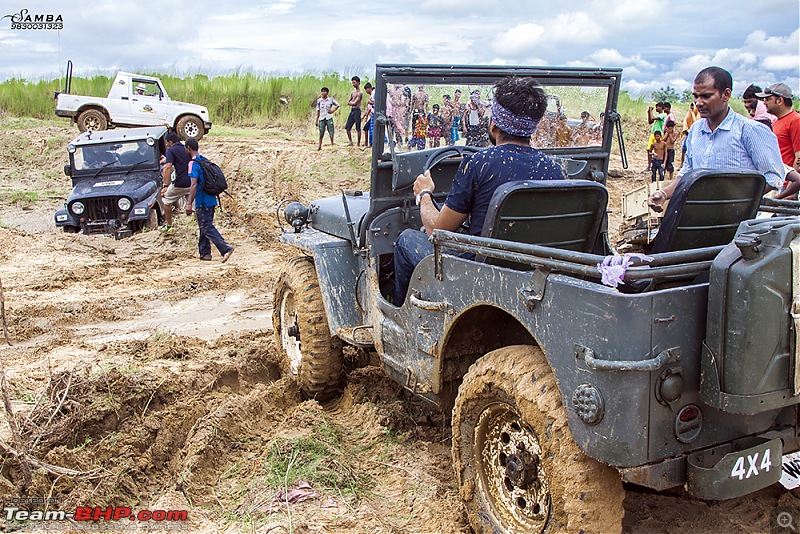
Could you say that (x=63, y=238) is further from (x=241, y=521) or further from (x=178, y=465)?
(x=241, y=521)

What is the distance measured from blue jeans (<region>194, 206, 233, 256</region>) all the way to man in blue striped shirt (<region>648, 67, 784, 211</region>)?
710 cm

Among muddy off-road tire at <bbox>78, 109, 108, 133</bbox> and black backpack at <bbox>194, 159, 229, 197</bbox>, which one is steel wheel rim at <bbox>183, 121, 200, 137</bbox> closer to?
muddy off-road tire at <bbox>78, 109, 108, 133</bbox>

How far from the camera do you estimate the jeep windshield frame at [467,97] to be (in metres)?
4.24

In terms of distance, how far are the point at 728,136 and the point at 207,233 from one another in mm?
7408

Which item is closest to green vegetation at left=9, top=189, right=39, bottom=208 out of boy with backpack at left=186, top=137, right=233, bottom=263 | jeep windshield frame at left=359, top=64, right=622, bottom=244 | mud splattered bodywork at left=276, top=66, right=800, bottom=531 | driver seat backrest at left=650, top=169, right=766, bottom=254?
boy with backpack at left=186, top=137, right=233, bottom=263

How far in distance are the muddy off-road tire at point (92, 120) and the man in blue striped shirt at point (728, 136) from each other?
18.1 m

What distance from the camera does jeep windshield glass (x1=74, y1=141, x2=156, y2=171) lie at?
495 inches

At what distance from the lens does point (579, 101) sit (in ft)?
15.6

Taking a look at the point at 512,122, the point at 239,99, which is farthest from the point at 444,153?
the point at 239,99

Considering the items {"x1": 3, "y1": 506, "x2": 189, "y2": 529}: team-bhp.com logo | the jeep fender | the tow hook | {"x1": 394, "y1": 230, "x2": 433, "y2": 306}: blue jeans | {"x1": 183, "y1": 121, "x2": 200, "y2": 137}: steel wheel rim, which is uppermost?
{"x1": 183, "y1": 121, "x2": 200, "y2": 137}: steel wheel rim

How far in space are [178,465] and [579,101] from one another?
128 inches

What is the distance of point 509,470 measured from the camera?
10.2 feet

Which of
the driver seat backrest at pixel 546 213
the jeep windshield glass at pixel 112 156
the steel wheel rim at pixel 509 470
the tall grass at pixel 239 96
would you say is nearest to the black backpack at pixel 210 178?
the jeep windshield glass at pixel 112 156

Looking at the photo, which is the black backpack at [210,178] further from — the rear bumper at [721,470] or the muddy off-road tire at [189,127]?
the muddy off-road tire at [189,127]
